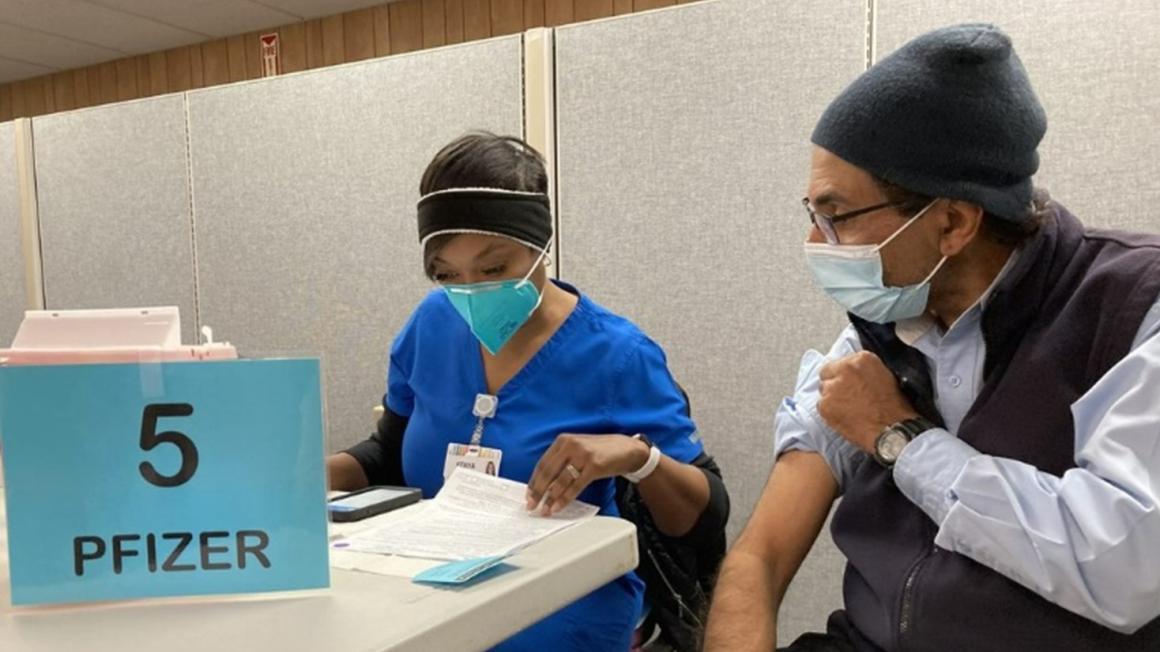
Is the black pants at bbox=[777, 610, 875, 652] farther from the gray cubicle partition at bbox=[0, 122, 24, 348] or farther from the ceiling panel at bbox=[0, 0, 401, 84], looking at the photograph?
the ceiling panel at bbox=[0, 0, 401, 84]

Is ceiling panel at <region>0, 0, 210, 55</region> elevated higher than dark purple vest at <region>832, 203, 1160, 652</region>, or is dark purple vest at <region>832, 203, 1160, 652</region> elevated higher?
ceiling panel at <region>0, 0, 210, 55</region>

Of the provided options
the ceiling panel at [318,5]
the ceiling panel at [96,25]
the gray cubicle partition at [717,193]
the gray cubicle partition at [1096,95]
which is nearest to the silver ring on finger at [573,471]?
the gray cubicle partition at [717,193]

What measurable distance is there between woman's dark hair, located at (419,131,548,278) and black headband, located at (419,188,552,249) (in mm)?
16

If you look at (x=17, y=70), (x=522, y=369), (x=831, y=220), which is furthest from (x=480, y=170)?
(x=17, y=70)

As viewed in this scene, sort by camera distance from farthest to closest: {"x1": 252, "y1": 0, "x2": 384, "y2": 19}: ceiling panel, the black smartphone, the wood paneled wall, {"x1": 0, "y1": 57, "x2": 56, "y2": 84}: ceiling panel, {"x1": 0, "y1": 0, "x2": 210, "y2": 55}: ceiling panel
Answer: {"x1": 0, "y1": 57, "x2": 56, "y2": 84}: ceiling panel < {"x1": 252, "y1": 0, "x2": 384, "y2": 19}: ceiling panel < {"x1": 0, "y1": 0, "x2": 210, "y2": 55}: ceiling panel < the wood paneled wall < the black smartphone

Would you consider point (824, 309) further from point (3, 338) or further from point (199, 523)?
point (3, 338)

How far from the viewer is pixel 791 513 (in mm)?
1180

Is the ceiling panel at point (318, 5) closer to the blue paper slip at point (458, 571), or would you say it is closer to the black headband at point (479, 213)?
the black headband at point (479, 213)

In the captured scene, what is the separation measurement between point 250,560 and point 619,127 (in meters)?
1.50

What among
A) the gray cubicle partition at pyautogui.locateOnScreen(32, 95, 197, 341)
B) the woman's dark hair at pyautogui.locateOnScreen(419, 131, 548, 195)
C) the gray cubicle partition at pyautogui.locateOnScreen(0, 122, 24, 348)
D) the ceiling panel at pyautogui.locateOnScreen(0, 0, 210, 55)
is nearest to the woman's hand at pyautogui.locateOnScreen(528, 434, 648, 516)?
the woman's dark hair at pyautogui.locateOnScreen(419, 131, 548, 195)

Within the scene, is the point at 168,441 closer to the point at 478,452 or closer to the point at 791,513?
the point at 478,452

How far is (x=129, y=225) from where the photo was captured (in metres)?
2.72

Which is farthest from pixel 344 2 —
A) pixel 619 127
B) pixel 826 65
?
pixel 826 65

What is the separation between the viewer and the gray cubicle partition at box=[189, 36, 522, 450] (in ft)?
7.28
